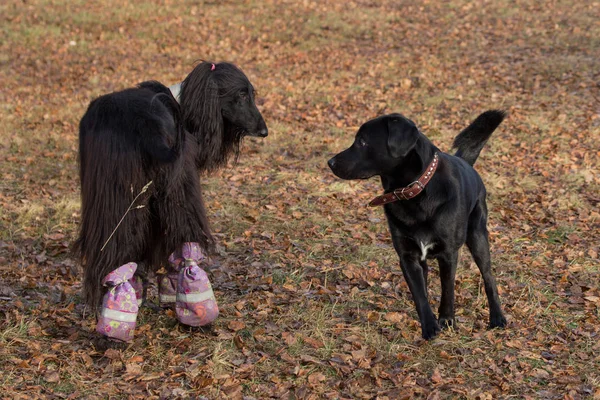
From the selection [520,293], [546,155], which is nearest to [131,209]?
[520,293]

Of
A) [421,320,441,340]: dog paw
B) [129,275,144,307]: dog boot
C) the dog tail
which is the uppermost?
the dog tail

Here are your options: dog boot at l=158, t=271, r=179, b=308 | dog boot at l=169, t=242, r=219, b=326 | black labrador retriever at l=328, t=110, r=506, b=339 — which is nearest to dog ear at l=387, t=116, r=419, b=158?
black labrador retriever at l=328, t=110, r=506, b=339

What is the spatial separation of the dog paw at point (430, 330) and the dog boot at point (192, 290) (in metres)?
1.45

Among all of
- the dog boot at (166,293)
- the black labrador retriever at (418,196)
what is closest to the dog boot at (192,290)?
the dog boot at (166,293)

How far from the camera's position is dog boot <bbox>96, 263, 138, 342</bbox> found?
3908mm

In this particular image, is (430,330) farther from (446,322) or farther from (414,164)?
(414,164)

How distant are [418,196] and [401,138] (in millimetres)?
417

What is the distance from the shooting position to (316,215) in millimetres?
6973

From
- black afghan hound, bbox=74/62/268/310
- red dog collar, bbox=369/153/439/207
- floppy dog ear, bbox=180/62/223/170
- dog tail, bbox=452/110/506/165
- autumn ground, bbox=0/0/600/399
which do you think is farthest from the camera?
dog tail, bbox=452/110/506/165

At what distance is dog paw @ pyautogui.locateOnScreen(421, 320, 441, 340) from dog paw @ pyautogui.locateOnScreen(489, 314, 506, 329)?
52 centimetres

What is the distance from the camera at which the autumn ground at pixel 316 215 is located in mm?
4090

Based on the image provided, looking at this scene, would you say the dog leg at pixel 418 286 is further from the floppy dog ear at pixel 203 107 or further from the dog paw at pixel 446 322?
the floppy dog ear at pixel 203 107

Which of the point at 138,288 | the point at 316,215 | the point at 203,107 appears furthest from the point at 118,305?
the point at 316,215

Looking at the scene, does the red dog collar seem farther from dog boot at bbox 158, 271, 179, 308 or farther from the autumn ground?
dog boot at bbox 158, 271, 179, 308
